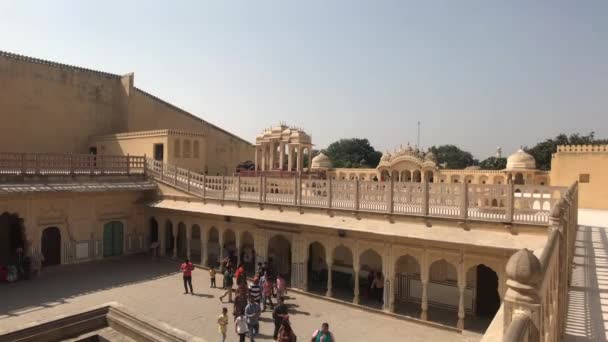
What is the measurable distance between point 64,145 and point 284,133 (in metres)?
12.7

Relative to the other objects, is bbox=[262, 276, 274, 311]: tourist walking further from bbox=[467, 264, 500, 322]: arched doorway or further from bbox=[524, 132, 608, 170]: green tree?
bbox=[524, 132, 608, 170]: green tree

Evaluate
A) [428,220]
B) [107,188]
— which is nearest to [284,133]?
[107,188]

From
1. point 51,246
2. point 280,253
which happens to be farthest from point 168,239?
point 280,253

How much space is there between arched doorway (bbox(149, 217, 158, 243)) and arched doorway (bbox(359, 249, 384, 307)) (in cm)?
1121

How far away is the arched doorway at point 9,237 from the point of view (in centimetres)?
1756

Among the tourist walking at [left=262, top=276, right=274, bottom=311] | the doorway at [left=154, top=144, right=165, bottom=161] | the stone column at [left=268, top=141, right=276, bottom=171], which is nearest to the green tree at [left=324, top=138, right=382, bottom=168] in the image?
the stone column at [left=268, top=141, right=276, bottom=171]

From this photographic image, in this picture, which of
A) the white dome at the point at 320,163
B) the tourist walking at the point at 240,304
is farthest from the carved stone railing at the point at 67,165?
the white dome at the point at 320,163

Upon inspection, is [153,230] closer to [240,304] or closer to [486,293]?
[240,304]

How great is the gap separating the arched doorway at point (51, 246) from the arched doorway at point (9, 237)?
1.31 m

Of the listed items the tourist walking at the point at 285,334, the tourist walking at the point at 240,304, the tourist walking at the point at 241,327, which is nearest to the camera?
the tourist walking at the point at 285,334

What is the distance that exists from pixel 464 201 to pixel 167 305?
31.6ft

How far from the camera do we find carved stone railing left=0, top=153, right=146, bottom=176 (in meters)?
15.7

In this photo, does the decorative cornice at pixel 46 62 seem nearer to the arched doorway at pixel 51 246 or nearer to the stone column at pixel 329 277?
the arched doorway at pixel 51 246

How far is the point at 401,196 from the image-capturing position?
40.4ft
